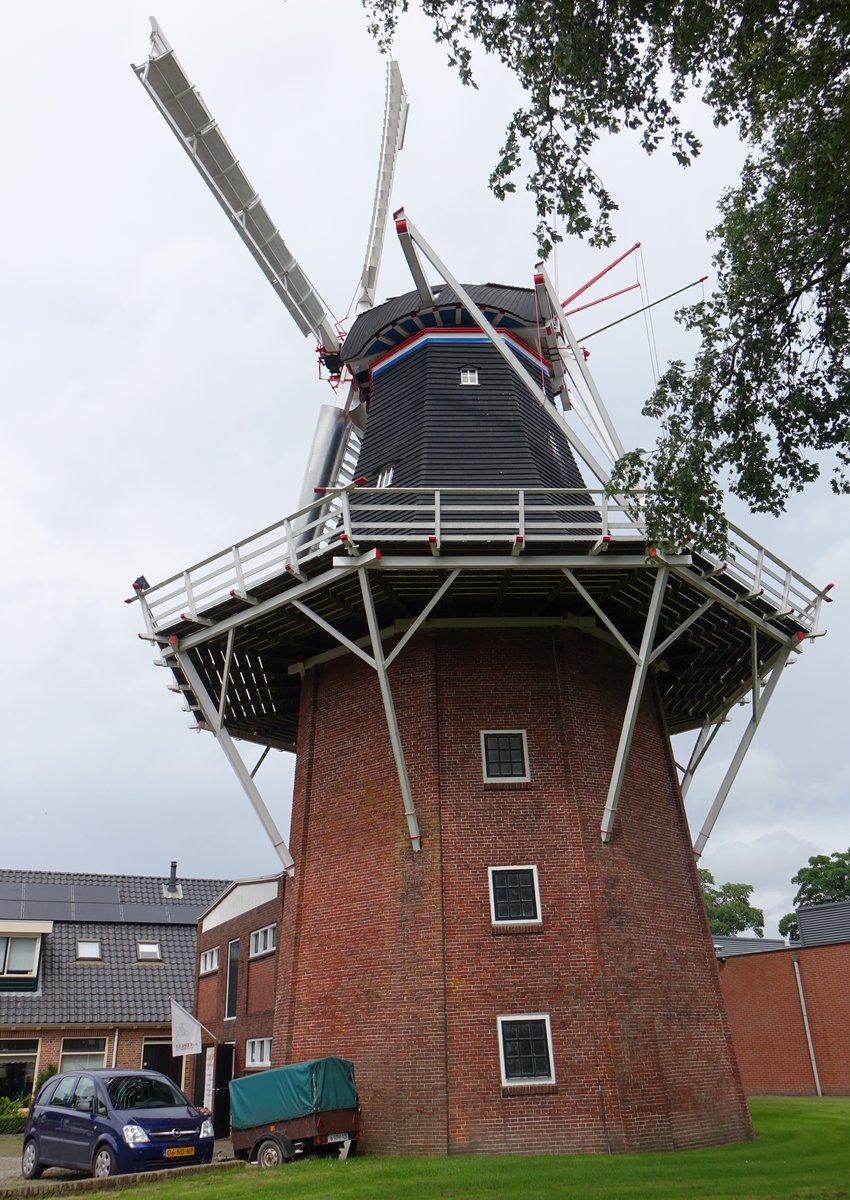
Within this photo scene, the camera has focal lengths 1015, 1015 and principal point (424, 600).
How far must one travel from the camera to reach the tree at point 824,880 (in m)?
63.3

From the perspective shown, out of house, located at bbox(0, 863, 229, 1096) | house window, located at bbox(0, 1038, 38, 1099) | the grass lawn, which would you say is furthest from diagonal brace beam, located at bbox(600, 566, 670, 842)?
house window, located at bbox(0, 1038, 38, 1099)

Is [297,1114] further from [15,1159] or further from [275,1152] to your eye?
[15,1159]

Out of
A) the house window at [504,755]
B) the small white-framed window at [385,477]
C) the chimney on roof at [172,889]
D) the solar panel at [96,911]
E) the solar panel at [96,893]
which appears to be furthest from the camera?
the chimney on roof at [172,889]

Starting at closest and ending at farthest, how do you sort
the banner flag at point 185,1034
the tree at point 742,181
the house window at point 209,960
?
the tree at point 742,181, the banner flag at point 185,1034, the house window at point 209,960

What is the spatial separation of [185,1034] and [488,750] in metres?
8.25

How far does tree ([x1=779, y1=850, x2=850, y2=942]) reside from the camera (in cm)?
6331

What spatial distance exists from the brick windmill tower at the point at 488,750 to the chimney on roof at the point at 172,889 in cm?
1702

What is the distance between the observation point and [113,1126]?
13.1m

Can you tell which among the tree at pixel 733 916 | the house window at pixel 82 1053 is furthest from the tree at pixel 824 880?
the house window at pixel 82 1053

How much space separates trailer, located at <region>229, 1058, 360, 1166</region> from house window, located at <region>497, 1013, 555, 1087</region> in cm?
240

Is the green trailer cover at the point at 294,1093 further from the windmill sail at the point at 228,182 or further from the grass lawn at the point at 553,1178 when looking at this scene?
the windmill sail at the point at 228,182

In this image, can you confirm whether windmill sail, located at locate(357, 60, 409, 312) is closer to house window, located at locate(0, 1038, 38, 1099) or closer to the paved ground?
the paved ground

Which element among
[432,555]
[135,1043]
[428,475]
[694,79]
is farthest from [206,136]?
[135,1043]

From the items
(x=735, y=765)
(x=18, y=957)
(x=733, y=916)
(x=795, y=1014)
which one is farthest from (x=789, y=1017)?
(x=733, y=916)
